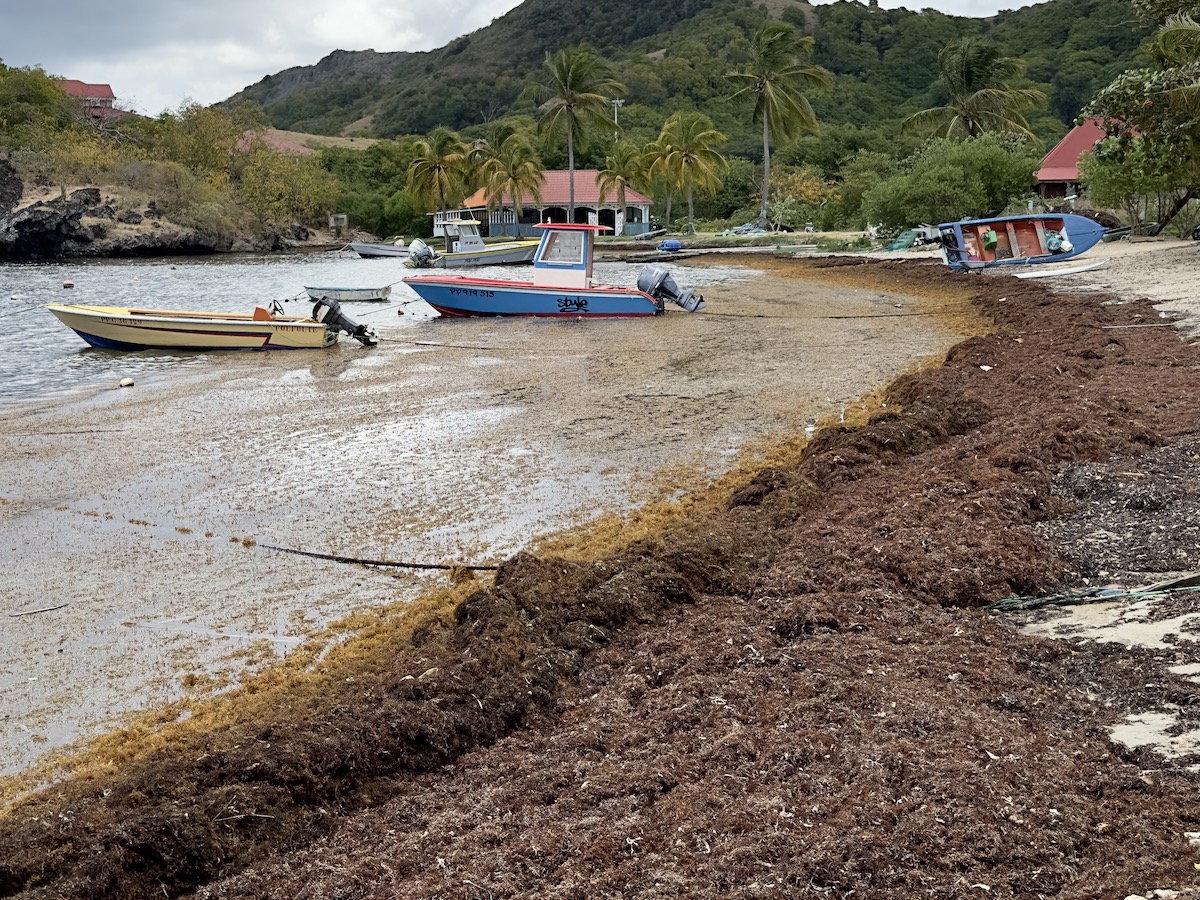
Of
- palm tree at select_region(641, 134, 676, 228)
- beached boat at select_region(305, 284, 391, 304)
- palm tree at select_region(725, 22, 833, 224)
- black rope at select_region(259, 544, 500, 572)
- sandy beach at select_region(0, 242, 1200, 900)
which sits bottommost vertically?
black rope at select_region(259, 544, 500, 572)

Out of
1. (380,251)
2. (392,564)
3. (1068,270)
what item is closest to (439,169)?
(380,251)

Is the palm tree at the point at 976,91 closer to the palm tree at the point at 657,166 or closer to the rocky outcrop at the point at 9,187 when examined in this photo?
the palm tree at the point at 657,166

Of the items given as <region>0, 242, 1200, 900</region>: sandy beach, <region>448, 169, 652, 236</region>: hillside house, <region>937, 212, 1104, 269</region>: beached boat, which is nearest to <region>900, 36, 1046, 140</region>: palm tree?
<region>937, 212, 1104, 269</region>: beached boat

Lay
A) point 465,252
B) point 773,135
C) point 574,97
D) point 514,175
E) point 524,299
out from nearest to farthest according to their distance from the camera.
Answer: point 524,299 → point 465,252 → point 773,135 → point 574,97 → point 514,175

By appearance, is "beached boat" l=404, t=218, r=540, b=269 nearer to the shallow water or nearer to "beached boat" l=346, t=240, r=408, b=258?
the shallow water

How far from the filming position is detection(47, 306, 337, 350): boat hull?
21188 mm

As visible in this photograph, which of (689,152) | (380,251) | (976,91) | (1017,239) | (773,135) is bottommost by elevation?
(1017,239)

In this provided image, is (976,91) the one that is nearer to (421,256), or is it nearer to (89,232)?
(421,256)

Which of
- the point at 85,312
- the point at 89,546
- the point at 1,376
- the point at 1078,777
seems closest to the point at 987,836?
the point at 1078,777

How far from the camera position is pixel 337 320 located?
21578mm

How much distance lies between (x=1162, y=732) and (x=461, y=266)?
4963cm

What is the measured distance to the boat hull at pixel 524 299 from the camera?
1036 inches

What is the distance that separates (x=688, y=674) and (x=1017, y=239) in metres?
30.9

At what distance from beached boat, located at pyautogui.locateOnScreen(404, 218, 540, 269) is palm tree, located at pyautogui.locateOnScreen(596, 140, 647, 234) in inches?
767
